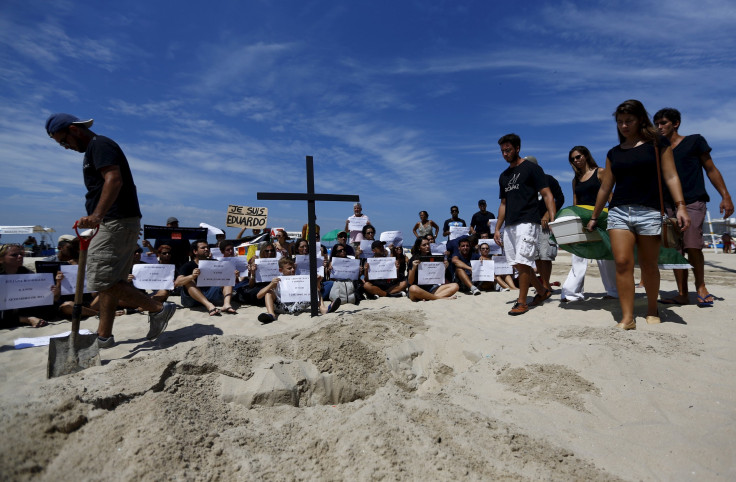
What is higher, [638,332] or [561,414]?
[638,332]

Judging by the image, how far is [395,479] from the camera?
180 cm

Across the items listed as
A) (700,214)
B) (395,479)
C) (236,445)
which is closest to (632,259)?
(700,214)

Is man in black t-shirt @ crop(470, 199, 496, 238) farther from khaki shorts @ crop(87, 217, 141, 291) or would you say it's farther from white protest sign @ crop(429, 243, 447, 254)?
khaki shorts @ crop(87, 217, 141, 291)

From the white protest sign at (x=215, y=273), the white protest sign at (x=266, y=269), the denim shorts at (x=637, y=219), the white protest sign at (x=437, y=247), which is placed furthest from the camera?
the white protest sign at (x=437, y=247)

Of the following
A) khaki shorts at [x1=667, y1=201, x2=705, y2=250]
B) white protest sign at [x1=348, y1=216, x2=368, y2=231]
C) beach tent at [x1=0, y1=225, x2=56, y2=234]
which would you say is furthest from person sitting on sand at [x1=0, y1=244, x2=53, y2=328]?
beach tent at [x1=0, y1=225, x2=56, y2=234]

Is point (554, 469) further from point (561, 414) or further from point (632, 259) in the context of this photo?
point (632, 259)

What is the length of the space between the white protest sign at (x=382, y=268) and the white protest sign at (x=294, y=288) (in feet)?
4.87

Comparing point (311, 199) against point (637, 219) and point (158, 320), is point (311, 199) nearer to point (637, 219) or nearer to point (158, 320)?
point (158, 320)

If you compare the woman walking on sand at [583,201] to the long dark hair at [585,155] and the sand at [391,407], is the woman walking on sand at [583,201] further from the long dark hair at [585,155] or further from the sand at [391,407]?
the sand at [391,407]

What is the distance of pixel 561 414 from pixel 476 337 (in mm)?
1374

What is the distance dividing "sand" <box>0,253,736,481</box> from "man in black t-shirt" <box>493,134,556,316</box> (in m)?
1.17

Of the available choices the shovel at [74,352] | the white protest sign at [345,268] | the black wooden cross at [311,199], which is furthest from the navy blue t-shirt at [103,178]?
the white protest sign at [345,268]

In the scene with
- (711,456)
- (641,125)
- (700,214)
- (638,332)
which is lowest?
(711,456)

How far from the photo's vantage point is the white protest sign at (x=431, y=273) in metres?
7.02
